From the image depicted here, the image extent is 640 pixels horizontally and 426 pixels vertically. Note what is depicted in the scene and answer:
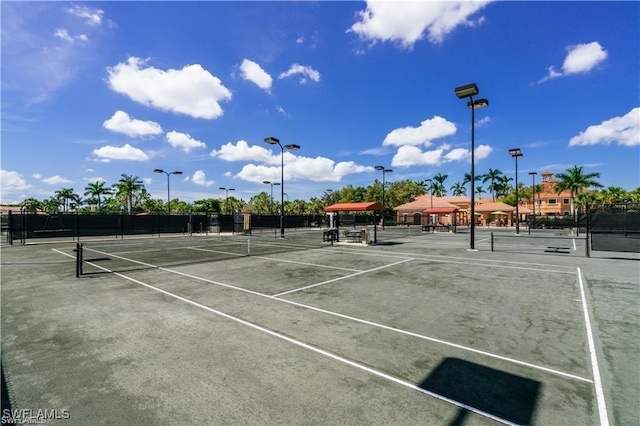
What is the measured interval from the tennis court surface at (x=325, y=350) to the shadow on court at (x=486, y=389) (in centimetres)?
2

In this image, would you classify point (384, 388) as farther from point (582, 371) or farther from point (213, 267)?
point (213, 267)

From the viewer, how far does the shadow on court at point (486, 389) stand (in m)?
3.38

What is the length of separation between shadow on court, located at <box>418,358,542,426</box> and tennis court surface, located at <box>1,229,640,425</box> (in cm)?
2

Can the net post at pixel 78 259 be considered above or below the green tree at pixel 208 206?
below

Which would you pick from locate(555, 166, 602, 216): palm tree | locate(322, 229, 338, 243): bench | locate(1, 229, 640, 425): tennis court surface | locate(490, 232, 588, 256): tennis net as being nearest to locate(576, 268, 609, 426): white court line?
locate(1, 229, 640, 425): tennis court surface

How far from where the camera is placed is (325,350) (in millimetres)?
5004

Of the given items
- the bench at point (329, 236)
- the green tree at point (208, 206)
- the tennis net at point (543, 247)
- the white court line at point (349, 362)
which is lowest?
the white court line at point (349, 362)

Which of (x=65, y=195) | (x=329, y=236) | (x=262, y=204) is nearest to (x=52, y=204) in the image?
(x=65, y=195)

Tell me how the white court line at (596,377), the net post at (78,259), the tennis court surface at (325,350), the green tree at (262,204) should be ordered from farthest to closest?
the green tree at (262,204) < the net post at (78,259) < the tennis court surface at (325,350) < the white court line at (596,377)

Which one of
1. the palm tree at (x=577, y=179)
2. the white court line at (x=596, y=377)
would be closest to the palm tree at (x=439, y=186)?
the palm tree at (x=577, y=179)

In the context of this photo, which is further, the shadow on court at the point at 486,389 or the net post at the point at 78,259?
the net post at the point at 78,259

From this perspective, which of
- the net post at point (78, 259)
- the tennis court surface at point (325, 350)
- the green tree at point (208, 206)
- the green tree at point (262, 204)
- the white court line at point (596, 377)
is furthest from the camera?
the green tree at point (262, 204)

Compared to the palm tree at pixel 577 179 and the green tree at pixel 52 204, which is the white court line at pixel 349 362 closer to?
the palm tree at pixel 577 179

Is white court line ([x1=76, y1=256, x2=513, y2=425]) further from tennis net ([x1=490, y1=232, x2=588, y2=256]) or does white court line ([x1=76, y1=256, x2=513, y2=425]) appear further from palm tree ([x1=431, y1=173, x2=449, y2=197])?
palm tree ([x1=431, y1=173, x2=449, y2=197])
